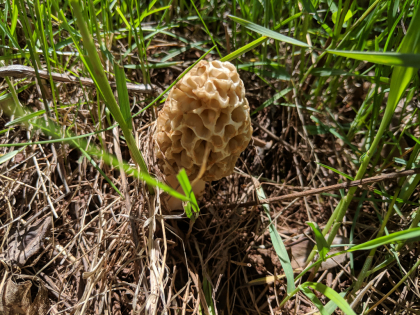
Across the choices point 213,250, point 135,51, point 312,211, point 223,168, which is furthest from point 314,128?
point 135,51

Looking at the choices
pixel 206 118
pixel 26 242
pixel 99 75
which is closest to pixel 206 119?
pixel 206 118

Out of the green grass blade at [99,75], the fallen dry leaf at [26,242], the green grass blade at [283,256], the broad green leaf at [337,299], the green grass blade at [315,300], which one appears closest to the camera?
the green grass blade at [99,75]

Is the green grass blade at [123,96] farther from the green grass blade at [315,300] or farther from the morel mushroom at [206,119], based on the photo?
the green grass blade at [315,300]

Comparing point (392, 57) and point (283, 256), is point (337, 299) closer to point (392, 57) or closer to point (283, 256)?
point (283, 256)

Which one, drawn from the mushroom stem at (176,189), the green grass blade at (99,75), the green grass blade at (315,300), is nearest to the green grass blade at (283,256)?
the green grass blade at (315,300)

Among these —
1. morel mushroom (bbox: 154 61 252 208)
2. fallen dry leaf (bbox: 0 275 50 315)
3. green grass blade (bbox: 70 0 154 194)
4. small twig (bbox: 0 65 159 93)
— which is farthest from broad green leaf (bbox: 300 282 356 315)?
small twig (bbox: 0 65 159 93)

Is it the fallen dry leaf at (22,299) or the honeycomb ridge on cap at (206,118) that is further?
the fallen dry leaf at (22,299)

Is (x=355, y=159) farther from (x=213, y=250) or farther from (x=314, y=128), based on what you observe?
(x=213, y=250)

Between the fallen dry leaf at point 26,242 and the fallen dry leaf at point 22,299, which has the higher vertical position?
the fallen dry leaf at point 26,242
